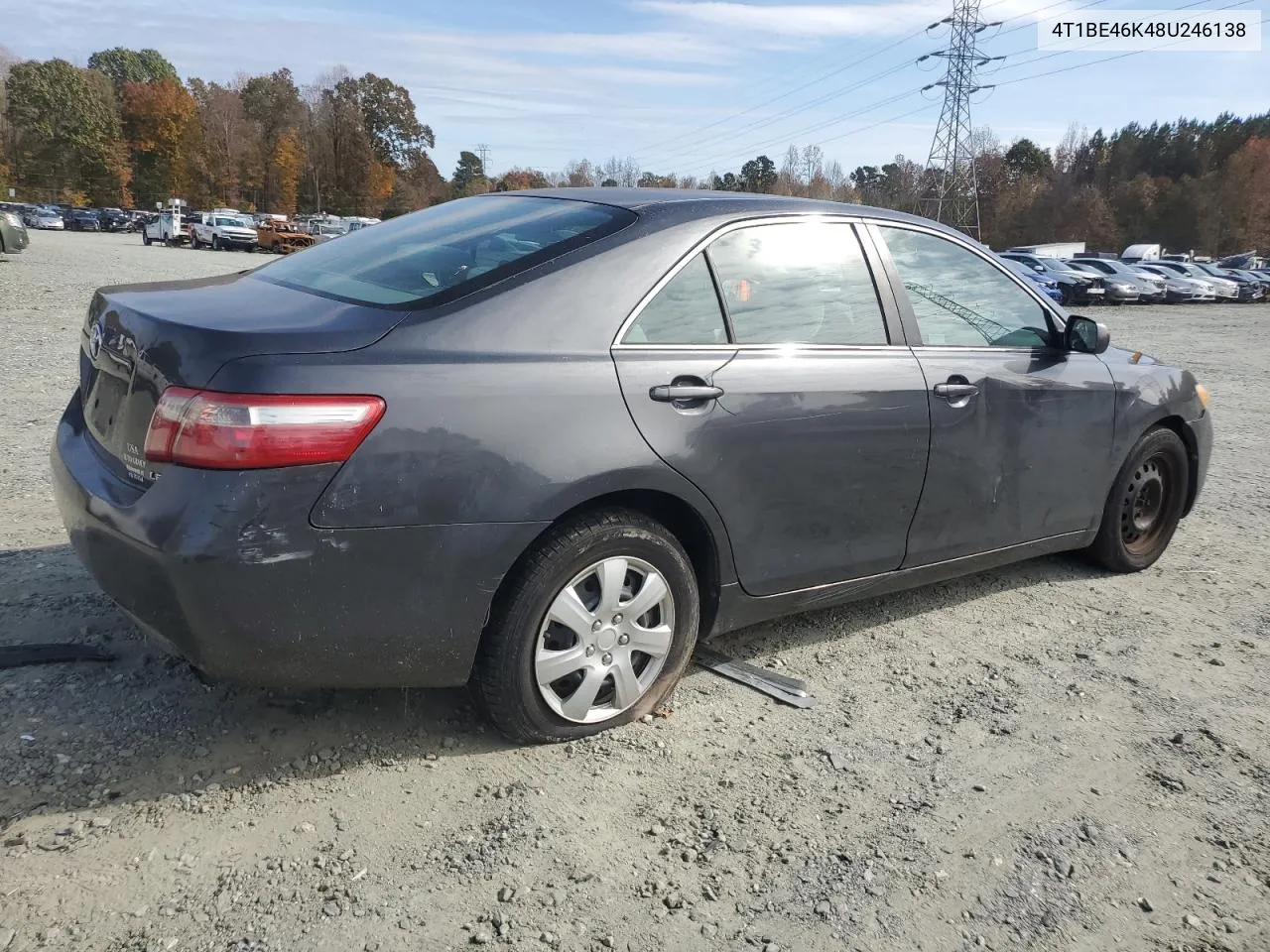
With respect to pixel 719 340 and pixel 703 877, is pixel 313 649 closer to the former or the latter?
pixel 703 877

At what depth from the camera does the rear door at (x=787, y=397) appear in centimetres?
302

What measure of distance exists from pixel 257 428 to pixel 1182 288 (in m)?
38.5

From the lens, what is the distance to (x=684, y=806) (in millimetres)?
2775

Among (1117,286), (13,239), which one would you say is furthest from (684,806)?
(1117,286)

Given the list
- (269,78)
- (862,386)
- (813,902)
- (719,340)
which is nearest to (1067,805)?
(813,902)

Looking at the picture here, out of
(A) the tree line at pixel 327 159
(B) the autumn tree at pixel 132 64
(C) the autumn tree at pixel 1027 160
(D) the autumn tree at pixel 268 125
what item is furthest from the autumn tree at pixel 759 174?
→ (B) the autumn tree at pixel 132 64

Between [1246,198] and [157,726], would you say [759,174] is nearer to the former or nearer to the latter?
[1246,198]

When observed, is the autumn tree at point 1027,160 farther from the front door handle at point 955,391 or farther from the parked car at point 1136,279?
the front door handle at point 955,391

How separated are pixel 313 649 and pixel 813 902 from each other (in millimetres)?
1401

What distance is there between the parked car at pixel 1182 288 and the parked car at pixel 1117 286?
2.22 m

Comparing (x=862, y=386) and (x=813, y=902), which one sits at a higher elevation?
(x=862, y=386)

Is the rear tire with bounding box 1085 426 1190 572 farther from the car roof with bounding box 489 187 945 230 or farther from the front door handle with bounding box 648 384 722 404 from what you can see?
the front door handle with bounding box 648 384 722 404

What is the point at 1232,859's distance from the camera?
270cm

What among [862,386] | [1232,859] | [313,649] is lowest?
[1232,859]
